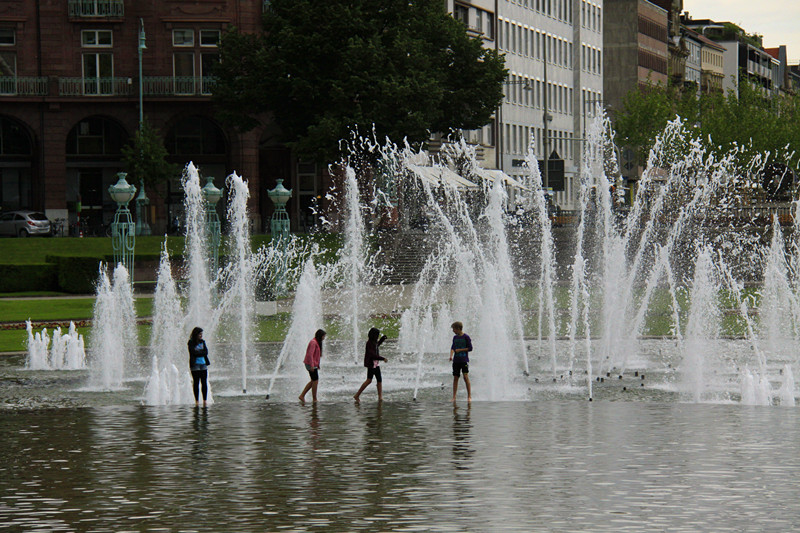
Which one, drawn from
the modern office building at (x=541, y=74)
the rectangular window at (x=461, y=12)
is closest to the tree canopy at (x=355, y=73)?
the modern office building at (x=541, y=74)

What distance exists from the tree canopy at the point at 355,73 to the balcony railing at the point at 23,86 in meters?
9.42

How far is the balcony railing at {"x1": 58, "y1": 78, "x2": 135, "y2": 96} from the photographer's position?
7844 centimetres

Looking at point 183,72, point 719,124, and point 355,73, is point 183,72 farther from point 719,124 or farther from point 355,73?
point 719,124

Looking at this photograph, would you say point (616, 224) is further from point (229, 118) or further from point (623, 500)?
point (623, 500)

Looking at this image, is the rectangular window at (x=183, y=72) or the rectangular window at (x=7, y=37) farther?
the rectangular window at (x=183, y=72)

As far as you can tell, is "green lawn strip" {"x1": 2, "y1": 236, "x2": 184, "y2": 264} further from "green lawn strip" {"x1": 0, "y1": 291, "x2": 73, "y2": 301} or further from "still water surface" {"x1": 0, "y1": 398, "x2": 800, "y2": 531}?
"still water surface" {"x1": 0, "y1": 398, "x2": 800, "y2": 531}

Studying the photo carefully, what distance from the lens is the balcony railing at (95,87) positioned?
7844cm

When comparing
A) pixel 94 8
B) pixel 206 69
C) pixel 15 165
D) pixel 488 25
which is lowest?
pixel 15 165

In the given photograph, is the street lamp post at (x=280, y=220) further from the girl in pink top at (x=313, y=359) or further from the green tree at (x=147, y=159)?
the green tree at (x=147, y=159)

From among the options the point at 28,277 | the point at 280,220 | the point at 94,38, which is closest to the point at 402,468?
the point at 280,220

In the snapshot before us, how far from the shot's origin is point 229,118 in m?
Result: 74.6

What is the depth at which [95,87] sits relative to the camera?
78.9m

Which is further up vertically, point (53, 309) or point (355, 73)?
point (355, 73)

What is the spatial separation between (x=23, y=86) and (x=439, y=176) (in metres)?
21.0
